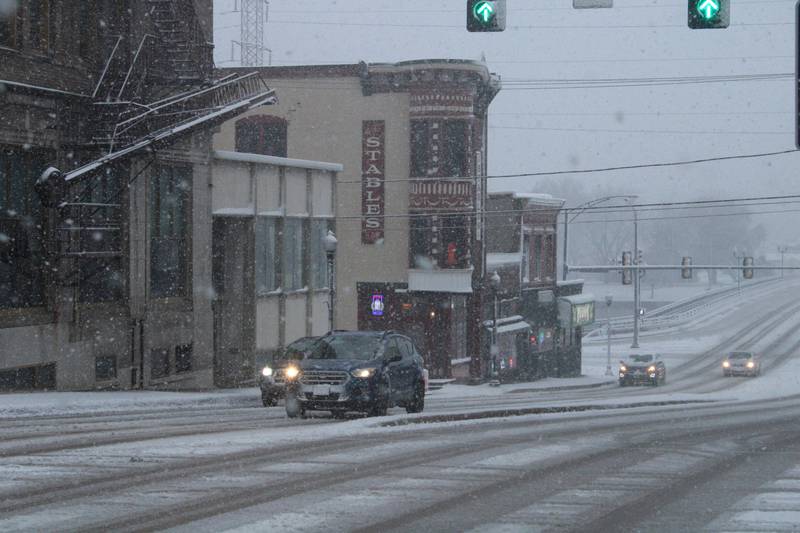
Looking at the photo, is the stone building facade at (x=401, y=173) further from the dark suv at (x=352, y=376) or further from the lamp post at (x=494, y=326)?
the dark suv at (x=352, y=376)

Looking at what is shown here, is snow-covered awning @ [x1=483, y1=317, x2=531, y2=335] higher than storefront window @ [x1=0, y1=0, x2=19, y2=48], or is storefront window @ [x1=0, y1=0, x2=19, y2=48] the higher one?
storefront window @ [x1=0, y1=0, x2=19, y2=48]

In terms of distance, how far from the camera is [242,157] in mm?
38000

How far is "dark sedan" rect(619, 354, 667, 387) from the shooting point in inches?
2402

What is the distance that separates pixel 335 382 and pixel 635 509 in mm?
9500

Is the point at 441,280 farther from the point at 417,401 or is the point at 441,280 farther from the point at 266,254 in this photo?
the point at 417,401

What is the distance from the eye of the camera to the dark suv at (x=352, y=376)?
65.8ft

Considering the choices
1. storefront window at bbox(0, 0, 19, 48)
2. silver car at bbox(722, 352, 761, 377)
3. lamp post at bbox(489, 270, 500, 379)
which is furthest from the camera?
silver car at bbox(722, 352, 761, 377)

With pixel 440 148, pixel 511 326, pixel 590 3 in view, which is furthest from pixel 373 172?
pixel 590 3

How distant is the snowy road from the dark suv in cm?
52

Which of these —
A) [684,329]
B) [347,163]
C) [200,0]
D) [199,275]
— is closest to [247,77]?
[200,0]

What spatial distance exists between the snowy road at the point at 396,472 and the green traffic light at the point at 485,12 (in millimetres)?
5644

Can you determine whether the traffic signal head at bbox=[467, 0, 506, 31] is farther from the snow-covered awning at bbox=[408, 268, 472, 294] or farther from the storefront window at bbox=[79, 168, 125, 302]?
the snow-covered awning at bbox=[408, 268, 472, 294]

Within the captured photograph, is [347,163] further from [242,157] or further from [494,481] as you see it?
[494,481]

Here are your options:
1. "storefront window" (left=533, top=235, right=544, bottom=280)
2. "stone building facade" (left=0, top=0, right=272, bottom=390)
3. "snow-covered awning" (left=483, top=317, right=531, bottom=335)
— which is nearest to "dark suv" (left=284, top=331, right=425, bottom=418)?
"stone building facade" (left=0, top=0, right=272, bottom=390)
